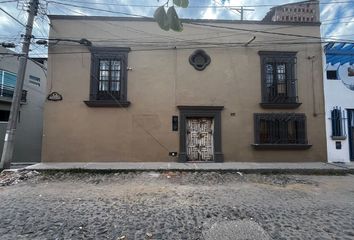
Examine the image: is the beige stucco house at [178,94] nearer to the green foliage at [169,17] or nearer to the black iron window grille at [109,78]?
the black iron window grille at [109,78]

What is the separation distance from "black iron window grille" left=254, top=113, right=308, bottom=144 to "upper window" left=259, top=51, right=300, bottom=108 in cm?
71

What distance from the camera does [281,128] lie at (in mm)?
12219

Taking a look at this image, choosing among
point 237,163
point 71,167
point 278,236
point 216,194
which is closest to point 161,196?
point 216,194

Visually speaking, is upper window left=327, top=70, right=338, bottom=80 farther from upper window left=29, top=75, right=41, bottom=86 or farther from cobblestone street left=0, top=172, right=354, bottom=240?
upper window left=29, top=75, right=41, bottom=86

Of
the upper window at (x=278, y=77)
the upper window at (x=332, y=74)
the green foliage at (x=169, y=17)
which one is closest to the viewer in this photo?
the green foliage at (x=169, y=17)

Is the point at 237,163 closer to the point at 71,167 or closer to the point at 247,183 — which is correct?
the point at 247,183

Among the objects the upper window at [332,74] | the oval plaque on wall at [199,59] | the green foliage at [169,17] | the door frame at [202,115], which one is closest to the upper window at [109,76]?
the door frame at [202,115]

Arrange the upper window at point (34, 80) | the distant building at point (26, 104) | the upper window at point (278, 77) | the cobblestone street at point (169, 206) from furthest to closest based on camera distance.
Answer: the upper window at point (34, 80), the distant building at point (26, 104), the upper window at point (278, 77), the cobblestone street at point (169, 206)

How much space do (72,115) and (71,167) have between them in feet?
8.58

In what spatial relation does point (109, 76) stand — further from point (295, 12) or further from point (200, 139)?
point (295, 12)

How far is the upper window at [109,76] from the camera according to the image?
39.3ft

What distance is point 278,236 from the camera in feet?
14.3

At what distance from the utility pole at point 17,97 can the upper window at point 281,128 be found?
32.3ft

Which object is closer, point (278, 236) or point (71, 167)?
point (278, 236)
